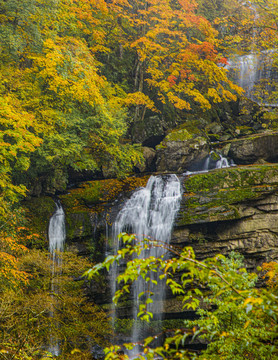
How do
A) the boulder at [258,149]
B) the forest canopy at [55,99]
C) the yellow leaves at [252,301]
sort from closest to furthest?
the yellow leaves at [252,301], the forest canopy at [55,99], the boulder at [258,149]

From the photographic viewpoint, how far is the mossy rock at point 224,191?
1127 centimetres

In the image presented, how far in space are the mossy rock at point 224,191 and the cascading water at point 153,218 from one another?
1.71 ft

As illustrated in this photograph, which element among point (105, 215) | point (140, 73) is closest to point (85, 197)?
point (105, 215)

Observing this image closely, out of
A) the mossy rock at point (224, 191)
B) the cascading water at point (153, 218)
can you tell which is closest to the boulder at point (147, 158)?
the cascading water at point (153, 218)

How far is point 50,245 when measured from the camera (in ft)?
Result: 38.6

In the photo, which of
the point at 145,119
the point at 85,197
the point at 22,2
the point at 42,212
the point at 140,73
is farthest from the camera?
the point at 140,73

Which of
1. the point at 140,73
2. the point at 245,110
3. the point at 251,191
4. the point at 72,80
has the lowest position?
the point at 251,191

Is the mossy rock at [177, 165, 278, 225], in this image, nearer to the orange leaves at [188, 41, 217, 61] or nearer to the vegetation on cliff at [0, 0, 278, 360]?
the vegetation on cliff at [0, 0, 278, 360]

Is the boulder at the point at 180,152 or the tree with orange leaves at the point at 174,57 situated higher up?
the tree with orange leaves at the point at 174,57

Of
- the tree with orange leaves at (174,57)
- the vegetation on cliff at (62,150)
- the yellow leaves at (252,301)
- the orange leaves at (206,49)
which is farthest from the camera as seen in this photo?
the tree with orange leaves at (174,57)

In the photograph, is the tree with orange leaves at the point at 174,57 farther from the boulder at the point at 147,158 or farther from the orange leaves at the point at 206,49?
the boulder at the point at 147,158

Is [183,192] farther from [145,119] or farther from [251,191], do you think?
[145,119]

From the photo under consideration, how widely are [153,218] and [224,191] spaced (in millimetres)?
3060

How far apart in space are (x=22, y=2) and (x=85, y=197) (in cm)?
780
